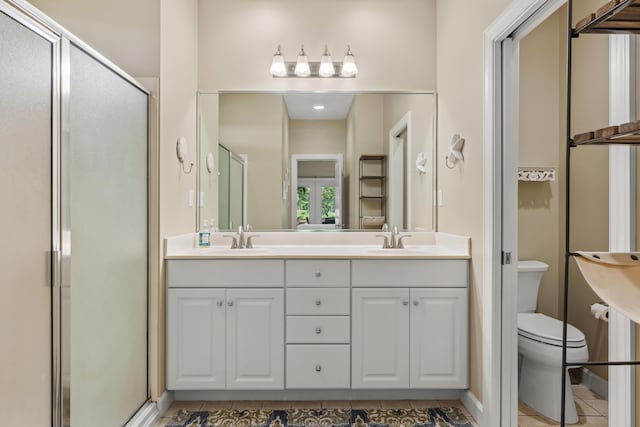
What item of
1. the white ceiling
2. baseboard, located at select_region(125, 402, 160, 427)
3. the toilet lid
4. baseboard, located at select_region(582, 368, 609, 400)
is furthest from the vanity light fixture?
baseboard, located at select_region(582, 368, 609, 400)

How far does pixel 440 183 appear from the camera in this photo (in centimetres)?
262

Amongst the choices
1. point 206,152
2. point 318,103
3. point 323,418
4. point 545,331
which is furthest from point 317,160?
point 545,331

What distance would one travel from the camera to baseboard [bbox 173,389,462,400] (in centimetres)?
222

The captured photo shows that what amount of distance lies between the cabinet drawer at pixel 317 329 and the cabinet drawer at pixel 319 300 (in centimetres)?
3

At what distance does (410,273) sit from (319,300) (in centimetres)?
53

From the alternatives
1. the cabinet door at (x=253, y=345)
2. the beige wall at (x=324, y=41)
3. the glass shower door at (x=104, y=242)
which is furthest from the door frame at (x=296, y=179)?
the glass shower door at (x=104, y=242)

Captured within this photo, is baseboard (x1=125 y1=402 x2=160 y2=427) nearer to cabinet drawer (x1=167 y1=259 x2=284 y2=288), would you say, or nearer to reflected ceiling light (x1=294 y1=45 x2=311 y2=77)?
cabinet drawer (x1=167 y1=259 x2=284 y2=288)

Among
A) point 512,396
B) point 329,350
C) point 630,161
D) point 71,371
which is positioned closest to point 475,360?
point 512,396

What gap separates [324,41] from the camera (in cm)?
271

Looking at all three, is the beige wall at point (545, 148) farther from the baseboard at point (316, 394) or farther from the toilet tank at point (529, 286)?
the baseboard at point (316, 394)

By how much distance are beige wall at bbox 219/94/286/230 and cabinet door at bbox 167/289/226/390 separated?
2.48 feet

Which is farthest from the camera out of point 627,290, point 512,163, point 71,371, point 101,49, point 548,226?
point 548,226

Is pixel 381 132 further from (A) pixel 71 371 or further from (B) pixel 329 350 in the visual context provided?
(A) pixel 71 371

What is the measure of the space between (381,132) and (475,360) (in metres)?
1.56
